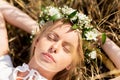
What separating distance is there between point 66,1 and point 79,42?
619mm

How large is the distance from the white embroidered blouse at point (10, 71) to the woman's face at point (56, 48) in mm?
87

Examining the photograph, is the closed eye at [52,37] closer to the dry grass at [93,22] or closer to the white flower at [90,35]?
the white flower at [90,35]

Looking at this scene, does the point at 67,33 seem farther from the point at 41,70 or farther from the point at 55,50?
the point at 41,70

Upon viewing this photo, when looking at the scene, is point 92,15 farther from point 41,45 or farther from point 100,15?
point 41,45

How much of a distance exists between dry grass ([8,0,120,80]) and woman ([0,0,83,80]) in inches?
12.7

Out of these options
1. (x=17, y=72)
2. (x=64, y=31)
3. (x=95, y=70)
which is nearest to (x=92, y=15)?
(x=95, y=70)

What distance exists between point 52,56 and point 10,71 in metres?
0.36

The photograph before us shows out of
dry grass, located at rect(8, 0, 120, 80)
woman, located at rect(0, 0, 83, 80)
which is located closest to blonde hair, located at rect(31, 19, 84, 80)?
woman, located at rect(0, 0, 83, 80)

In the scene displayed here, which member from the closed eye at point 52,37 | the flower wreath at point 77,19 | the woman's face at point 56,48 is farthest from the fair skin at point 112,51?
the closed eye at point 52,37

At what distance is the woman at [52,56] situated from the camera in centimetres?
215

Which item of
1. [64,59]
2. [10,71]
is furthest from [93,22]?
[10,71]

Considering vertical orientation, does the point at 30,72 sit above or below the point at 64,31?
below

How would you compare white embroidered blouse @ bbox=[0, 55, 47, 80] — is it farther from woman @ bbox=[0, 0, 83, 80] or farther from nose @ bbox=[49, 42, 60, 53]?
nose @ bbox=[49, 42, 60, 53]

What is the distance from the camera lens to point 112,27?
9.00 ft
